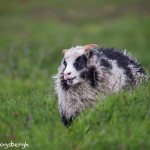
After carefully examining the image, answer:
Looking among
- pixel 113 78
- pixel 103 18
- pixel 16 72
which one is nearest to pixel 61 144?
pixel 113 78

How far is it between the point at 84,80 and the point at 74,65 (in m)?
0.31

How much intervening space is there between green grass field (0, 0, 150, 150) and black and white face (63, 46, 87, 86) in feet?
2.21

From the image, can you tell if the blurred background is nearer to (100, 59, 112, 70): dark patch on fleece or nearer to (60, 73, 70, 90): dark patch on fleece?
(60, 73, 70, 90): dark patch on fleece

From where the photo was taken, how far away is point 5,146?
8.99 metres

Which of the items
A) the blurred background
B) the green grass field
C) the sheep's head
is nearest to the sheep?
the sheep's head

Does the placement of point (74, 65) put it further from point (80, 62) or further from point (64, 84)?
point (64, 84)

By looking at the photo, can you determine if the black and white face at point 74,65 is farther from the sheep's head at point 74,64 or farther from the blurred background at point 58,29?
the blurred background at point 58,29

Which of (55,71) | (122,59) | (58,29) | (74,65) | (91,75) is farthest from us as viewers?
(58,29)

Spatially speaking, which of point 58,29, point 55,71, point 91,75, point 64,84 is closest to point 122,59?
point 91,75

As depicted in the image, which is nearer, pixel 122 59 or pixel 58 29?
pixel 122 59

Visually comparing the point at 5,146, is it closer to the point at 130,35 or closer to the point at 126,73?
the point at 126,73

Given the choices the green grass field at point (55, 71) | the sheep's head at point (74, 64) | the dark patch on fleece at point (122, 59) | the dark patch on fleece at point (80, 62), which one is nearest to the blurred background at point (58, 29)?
the green grass field at point (55, 71)

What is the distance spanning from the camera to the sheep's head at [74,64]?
10.7 meters

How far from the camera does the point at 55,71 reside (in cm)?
2477
